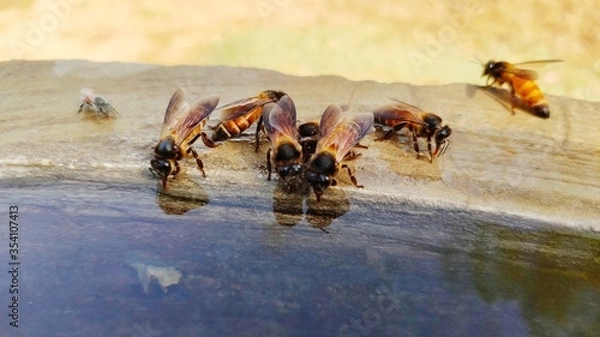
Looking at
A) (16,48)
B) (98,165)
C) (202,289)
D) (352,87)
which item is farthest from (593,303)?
(16,48)

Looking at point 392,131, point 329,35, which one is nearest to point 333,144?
point 392,131

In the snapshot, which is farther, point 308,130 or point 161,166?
point 308,130

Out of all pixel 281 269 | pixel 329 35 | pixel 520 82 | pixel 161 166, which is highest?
pixel 329 35

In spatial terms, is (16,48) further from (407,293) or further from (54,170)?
(407,293)

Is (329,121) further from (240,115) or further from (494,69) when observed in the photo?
(494,69)

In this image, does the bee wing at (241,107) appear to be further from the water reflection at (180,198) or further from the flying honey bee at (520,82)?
the flying honey bee at (520,82)

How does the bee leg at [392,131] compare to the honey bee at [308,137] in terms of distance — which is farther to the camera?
the bee leg at [392,131]

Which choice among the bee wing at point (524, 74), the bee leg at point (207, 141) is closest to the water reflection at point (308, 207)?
the bee leg at point (207, 141)
